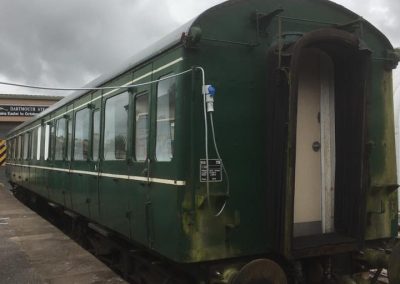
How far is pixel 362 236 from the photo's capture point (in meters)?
5.05

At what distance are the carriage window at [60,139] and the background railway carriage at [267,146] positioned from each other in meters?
4.13

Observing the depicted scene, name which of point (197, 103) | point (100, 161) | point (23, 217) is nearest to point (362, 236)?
point (197, 103)

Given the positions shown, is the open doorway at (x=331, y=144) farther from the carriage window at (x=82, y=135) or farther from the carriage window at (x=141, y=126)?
the carriage window at (x=82, y=135)

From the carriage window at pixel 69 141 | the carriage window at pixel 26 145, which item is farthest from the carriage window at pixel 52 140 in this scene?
the carriage window at pixel 26 145

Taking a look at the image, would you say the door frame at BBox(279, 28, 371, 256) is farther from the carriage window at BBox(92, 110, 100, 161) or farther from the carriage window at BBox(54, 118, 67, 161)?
the carriage window at BBox(54, 118, 67, 161)

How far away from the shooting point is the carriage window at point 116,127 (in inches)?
239

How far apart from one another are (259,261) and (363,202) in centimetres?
130

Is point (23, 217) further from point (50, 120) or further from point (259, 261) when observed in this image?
point (259, 261)

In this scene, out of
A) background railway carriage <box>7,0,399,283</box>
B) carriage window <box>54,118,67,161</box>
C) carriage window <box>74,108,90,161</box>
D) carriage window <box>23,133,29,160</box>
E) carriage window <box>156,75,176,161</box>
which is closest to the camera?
background railway carriage <box>7,0,399,283</box>

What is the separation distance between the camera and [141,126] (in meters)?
5.61

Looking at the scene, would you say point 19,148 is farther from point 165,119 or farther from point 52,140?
point 165,119

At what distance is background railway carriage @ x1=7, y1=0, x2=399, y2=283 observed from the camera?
458 centimetres

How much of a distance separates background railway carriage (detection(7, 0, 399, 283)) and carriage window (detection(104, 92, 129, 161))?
0.16 m

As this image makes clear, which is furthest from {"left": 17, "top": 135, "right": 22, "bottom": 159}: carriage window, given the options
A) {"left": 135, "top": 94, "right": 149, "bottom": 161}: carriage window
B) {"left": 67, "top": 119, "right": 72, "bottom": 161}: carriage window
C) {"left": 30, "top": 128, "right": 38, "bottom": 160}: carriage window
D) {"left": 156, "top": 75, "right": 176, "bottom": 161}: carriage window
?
{"left": 156, "top": 75, "right": 176, "bottom": 161}: carriage window
